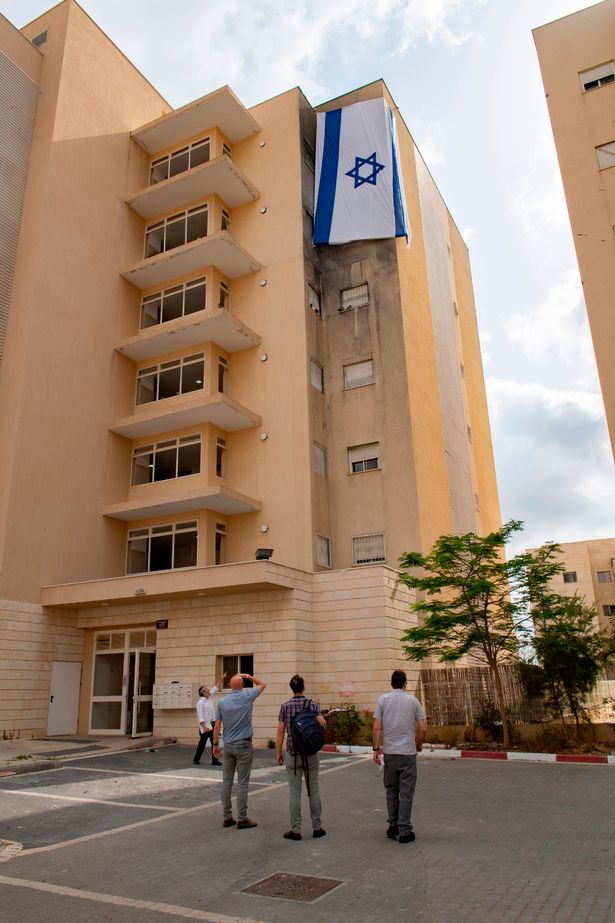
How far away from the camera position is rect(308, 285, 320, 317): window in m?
25.9

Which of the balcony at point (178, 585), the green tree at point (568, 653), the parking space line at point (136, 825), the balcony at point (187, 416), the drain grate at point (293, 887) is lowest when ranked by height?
the drain grate at point (293, 887)

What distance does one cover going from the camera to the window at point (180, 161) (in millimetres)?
28625

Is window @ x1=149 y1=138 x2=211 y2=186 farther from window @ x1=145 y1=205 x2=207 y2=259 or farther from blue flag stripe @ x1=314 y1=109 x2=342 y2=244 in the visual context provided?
blue flag stripe @ x1=314 y1=109 x2=342 y2=244

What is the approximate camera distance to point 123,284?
2697cm

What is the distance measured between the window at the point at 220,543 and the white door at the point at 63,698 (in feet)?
18.5

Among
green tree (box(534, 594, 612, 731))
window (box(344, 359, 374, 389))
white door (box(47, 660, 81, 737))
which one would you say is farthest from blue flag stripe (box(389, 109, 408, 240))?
white door (box(47, 660, 81, 737))

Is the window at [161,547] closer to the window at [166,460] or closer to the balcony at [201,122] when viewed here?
the window at [166,460]

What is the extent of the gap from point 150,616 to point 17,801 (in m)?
10.4

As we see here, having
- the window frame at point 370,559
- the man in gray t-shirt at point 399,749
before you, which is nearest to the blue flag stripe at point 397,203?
the window frame at point 370,559

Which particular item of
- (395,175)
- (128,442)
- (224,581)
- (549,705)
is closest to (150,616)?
(224,581)

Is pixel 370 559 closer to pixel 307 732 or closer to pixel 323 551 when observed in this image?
pixel 323 551

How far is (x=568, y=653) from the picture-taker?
51.5ft

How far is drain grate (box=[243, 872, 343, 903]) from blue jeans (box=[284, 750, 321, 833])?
1264mm

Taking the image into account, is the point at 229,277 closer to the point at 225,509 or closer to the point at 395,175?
the point at 395,175
